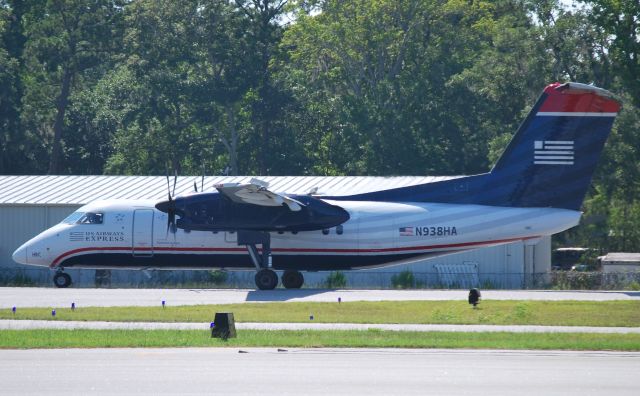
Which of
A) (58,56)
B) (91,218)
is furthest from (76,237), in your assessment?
(58,56)

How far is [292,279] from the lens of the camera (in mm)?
37375

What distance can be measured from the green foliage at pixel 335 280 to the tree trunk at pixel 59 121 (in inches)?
1531

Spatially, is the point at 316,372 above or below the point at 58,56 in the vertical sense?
below

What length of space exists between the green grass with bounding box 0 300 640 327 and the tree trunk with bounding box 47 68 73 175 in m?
49.5

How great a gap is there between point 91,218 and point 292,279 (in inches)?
294

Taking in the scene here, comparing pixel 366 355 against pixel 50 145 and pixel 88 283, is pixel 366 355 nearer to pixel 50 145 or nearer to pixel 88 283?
pixel 88 283

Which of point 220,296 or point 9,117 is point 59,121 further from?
point 220,296

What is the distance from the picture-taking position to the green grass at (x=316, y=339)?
2062cm

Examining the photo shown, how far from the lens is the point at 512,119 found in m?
68.2

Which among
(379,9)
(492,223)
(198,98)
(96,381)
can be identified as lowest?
(96,381)

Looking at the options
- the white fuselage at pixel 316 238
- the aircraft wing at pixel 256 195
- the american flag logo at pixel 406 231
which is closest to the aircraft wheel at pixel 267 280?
the white fuselage at pixel 316 238

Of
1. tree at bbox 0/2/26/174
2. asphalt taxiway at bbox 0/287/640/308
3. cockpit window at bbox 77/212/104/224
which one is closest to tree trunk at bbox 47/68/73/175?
tree at bbox 0/2/26/174

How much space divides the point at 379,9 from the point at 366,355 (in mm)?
57936


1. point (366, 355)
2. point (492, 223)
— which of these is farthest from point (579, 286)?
point (366, 355)
